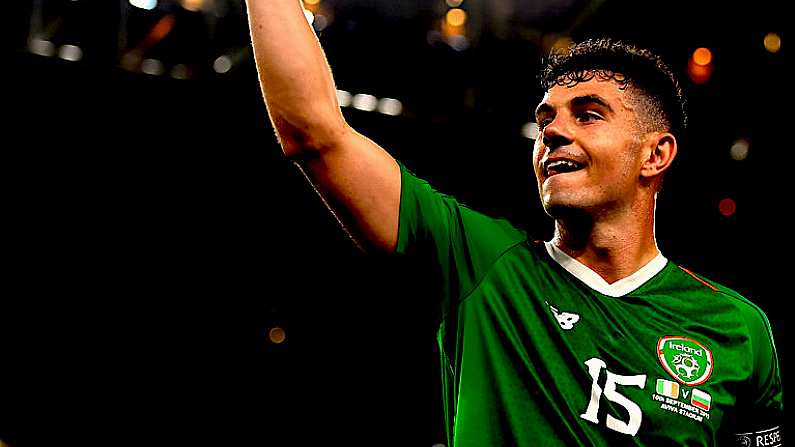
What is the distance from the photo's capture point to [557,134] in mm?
1393

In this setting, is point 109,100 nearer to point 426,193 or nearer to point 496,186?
point 496,186

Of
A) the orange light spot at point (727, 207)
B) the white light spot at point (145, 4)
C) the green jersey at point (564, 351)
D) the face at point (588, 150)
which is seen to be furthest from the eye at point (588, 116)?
the orange light spot at point (727, 207)

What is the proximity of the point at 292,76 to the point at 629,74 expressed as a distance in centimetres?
76

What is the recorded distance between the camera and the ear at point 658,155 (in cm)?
149

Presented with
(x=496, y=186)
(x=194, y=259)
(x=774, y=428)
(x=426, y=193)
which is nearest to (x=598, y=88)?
(x=426, y=193)

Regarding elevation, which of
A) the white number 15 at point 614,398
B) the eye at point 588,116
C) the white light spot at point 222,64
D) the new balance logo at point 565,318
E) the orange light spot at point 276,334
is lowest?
the white number 15 at point 614,398

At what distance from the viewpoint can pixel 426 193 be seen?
1.20 m

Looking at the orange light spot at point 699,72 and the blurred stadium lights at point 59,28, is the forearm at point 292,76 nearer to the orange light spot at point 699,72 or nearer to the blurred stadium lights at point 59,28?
the blurred stadium lights at point 59,28

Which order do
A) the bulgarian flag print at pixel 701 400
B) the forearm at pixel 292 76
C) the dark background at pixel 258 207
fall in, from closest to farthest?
the forearm at pixel 292 76 → the bulgarian flag print at pixel 701 400 → the dark background at pixel 258 207

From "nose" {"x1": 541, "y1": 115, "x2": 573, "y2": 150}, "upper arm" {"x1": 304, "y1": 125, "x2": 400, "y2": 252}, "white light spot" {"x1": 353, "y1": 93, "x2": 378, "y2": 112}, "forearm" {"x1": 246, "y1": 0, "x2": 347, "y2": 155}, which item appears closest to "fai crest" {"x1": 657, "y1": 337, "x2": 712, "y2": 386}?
"nose" {"x1": 541, "y1": 115, "x2": 573, "y2": 150}

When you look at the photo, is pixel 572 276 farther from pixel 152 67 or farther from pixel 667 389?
pixel 152 67

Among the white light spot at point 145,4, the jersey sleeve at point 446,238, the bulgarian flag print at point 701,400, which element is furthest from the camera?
the white light spot at point 145,4

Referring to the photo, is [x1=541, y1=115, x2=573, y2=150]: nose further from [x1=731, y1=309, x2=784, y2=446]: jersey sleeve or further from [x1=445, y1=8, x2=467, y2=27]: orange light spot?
[x1=445, y1=8, x2=467, y2=27]: orange light spot

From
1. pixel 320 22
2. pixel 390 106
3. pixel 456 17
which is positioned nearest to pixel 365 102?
pixel 390 106
